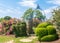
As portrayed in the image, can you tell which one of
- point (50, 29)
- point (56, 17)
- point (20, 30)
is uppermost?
point (56, 17)

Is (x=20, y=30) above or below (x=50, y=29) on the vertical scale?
below

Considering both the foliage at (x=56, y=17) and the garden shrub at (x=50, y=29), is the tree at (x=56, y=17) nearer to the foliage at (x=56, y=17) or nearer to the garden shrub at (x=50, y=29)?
the foliage at (x=56, y=17)

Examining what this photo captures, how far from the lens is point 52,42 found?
15930 millimetres

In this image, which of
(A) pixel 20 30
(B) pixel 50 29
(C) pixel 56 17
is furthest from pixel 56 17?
(A) pixel 20 30

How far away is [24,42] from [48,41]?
2.35 m

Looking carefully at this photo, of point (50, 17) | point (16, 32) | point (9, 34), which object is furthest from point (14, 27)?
point (50, 17)

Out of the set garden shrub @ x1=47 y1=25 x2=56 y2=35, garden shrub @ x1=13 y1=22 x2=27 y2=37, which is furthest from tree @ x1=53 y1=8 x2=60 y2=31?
garden shrub @ x1=13 y1=22 x2=27 y2=37

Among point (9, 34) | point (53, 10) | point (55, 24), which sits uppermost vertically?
point (53, 10)

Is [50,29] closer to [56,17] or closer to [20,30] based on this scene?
[56,17]

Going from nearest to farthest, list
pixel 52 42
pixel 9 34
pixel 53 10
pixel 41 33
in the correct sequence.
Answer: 1. pixel 52 42
2. pixel 41 33
3. pixel 53 10
4. pixel 9 34

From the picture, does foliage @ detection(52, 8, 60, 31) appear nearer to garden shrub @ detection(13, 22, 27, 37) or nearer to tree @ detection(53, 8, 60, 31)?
tree @ detection(53, 8, 60, 31)

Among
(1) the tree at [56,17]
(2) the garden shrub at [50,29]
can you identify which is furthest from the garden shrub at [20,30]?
(2) the garden shrub at [50,29]

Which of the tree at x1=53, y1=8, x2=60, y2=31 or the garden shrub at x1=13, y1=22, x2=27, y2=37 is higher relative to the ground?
the tree at x1=53, y1=8, x2=60, y2=31

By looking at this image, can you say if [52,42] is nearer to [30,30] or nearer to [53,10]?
[53,10]
